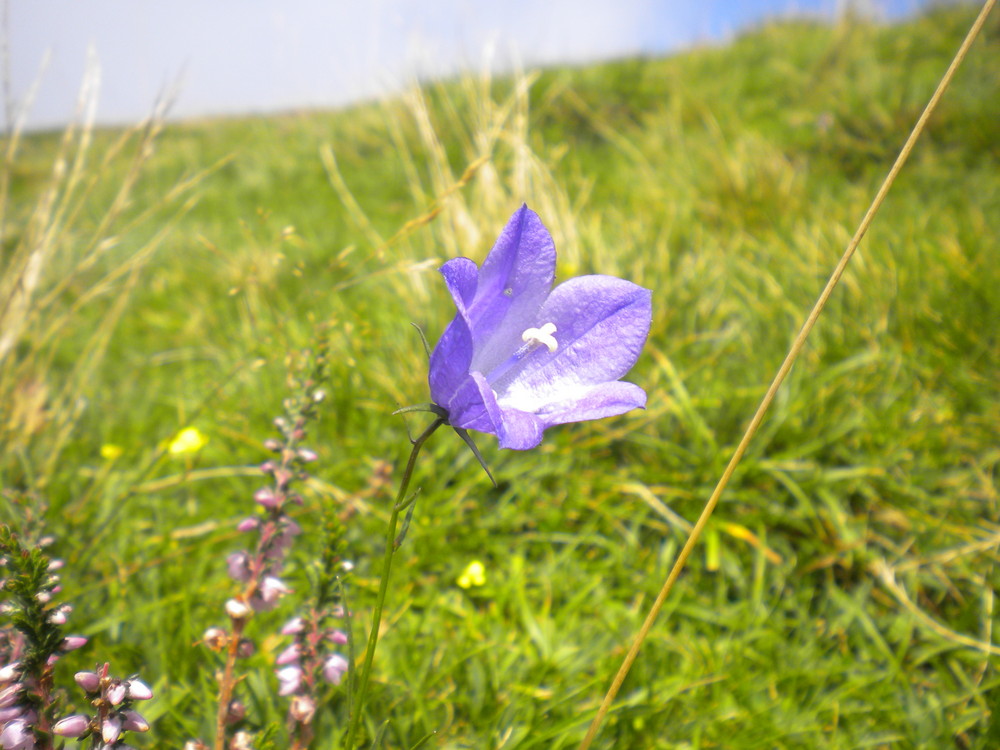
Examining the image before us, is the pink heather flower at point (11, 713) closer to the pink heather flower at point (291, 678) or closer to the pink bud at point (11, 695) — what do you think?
the pink bud at point (11, 695)

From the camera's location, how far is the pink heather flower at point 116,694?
0.72 meters

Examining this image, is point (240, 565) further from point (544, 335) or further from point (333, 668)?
point (544, 335)

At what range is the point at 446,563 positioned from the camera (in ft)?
6.42

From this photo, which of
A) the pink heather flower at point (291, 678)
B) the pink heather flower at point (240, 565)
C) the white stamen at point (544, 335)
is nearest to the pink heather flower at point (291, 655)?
the pink heather flower at point (291, 678)

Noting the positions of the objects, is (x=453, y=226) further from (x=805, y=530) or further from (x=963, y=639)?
(x=963, y=639)

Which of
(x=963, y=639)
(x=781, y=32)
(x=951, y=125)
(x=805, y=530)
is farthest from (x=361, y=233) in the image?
(x=781, y=32)

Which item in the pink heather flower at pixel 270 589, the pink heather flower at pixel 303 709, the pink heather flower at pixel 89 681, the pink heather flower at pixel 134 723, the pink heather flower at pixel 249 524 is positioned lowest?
the pink heather flower at pixel 303 709

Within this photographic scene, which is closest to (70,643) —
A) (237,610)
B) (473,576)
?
(237,610)

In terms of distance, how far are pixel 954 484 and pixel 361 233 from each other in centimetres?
434

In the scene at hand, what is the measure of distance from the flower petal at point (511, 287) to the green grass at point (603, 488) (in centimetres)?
34

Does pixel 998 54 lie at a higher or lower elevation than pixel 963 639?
higher

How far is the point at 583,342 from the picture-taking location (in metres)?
0.94

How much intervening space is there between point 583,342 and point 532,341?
0.27 feet

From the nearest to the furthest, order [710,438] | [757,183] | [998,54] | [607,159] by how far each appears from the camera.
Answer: [710,438] → [757,183] → [998,54] → [607,159]
